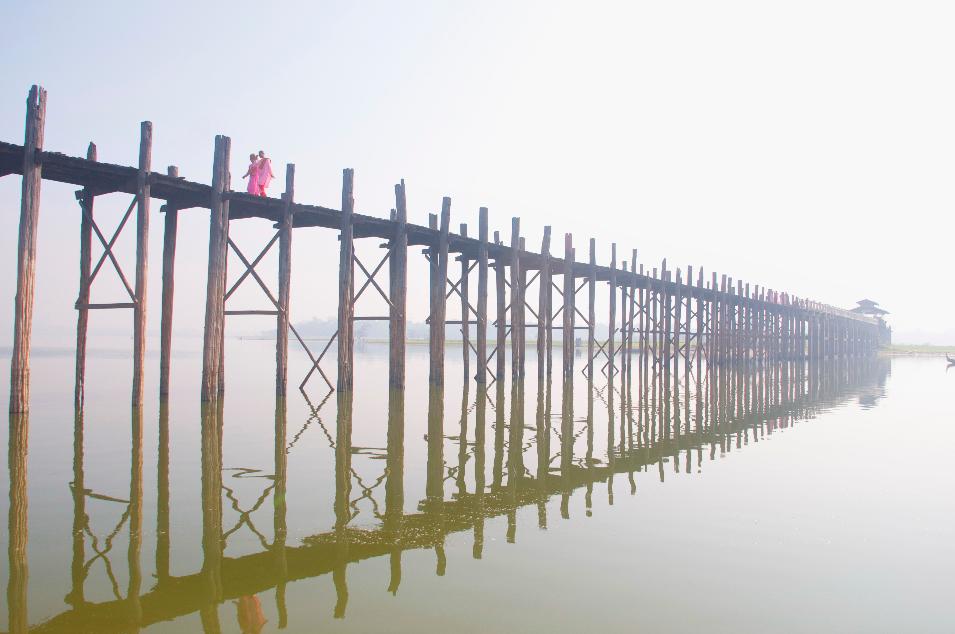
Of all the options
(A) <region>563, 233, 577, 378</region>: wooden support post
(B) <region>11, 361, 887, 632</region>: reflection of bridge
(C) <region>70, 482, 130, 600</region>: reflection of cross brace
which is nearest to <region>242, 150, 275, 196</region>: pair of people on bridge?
(B) <region>11, 361, 887, 632</region>: reflection of bridge

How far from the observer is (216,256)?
12.5 m

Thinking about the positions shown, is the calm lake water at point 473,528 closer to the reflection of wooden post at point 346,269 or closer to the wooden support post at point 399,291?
the reflection of wooden post at point 346,269

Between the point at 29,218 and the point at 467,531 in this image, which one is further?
the point at 29,218

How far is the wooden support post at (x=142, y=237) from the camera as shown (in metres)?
11.1

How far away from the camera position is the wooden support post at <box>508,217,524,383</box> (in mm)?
20156

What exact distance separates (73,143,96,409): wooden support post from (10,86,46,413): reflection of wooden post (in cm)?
186

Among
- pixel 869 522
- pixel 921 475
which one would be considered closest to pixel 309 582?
pixel 869 522

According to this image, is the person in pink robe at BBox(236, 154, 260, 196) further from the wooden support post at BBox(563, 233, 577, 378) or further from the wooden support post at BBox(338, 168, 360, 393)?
the wooden support post at BBox(563, 233, 577, 378)

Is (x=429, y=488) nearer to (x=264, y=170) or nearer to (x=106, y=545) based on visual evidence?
(x=106, y=545)

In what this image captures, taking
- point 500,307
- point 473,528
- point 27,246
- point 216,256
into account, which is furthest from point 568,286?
point 473,528

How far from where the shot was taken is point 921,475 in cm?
816

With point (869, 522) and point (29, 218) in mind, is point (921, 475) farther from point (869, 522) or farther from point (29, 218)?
point (29, 218)

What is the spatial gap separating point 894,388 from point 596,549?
2225cm

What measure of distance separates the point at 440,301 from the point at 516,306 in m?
4.13
